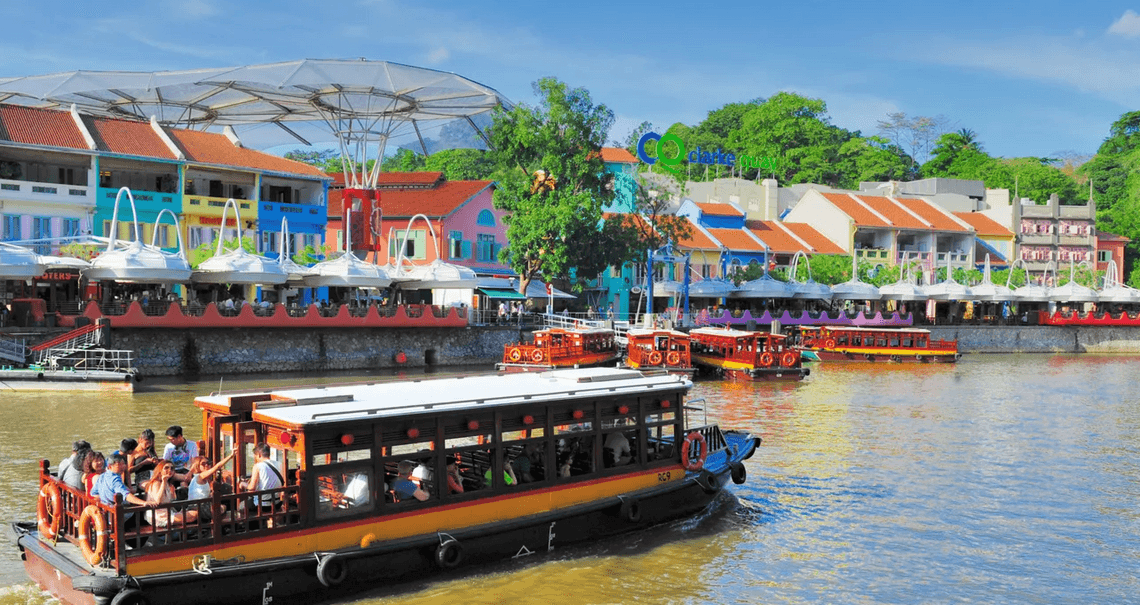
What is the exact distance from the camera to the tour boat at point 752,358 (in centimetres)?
3744

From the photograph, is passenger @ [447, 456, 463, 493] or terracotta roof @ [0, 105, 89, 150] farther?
terracotta roof @ [0, 105, 89, 150]

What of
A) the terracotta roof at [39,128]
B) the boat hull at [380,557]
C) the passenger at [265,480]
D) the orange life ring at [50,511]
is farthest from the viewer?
the terracotta roof at [39,128]

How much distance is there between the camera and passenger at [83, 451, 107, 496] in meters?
10.9

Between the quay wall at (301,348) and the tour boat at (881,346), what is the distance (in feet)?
49.9

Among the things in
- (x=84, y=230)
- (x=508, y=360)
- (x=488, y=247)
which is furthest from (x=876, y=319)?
(x=84, y=230)

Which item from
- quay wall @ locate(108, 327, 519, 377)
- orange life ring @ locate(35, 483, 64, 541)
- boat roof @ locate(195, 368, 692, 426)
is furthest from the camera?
quay wall @ locate(108, 327, 519, 377)

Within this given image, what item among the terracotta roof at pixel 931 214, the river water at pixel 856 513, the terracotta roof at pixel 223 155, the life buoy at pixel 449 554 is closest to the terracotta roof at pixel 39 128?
the terracotta roof at pixel 223 155

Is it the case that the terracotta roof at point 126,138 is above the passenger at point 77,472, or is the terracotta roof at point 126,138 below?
above

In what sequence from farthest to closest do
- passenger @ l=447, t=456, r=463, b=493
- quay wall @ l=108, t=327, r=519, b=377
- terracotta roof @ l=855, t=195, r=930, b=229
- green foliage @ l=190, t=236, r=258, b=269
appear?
1. terracotta roof @ l=855, t=195, r=930, b=229
2. green foliage @ l=190, t=236, r=258, b=269
3. quay wall @ l=108, t=327, r=519, b=377
4. passenger @ l=447, t=456, r=463, b=493

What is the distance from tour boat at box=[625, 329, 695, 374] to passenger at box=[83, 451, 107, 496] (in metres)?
26.2

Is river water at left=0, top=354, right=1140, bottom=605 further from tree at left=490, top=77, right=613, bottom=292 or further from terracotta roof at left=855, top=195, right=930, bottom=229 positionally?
terracotta roof at left=855, top=195, right=930, bottom=229

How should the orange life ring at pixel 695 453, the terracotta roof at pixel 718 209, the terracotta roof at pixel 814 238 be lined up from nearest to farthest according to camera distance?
the orange life ring at pixel 695 453
the terracotta roof at pixel 718 209
the terracotta roof at pixel 814 238

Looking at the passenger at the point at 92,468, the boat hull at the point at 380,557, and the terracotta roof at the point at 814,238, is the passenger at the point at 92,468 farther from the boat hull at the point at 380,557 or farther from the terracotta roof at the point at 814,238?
the terracotta roof at the point at 814,238

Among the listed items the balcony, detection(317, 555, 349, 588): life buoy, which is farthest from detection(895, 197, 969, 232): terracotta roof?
detection(317, 555, 349, 588): life buoy
